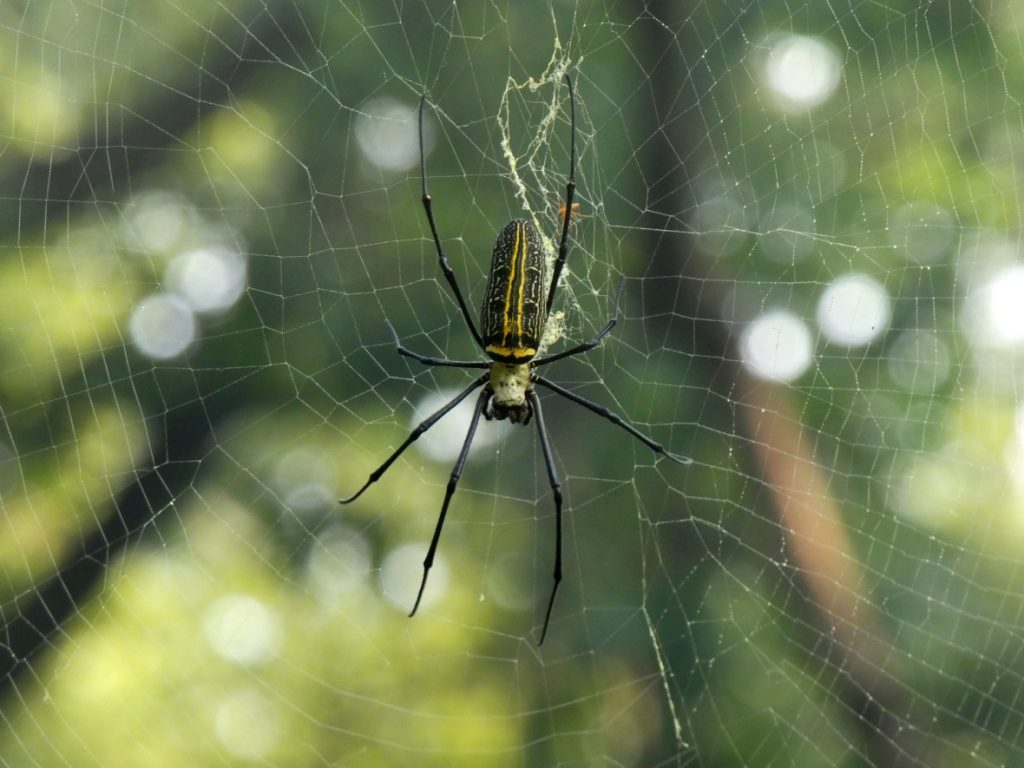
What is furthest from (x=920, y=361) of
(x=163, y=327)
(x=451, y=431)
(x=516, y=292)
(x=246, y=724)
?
(x=246, y=724)

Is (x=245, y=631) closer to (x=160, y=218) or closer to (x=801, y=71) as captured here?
(x=160, y=218)

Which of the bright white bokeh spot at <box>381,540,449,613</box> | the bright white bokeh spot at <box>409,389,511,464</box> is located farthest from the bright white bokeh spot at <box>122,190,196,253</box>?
the bright white bokeh spot at <box>381,540,449,613</box>

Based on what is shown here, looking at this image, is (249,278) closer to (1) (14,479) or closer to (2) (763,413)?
(1) (14,479)

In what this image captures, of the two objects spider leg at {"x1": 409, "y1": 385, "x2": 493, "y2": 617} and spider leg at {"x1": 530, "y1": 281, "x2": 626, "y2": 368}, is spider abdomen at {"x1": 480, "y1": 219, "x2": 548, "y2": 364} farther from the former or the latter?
spider leg at {"x1": 409, "y1": 385, "x2": 493, "y2": 617}

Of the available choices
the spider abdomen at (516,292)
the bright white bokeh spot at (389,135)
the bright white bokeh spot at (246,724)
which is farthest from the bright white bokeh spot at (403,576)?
the spider abdomen at (516,292)

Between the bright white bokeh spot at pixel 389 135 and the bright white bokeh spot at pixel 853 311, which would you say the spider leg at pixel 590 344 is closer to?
the bright white bokeh spot at pixel 853 311
